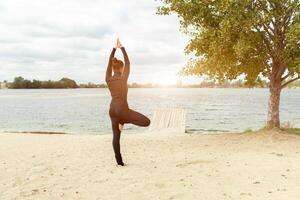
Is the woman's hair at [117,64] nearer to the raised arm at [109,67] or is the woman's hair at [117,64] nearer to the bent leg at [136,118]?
the raised arm at [109,67]

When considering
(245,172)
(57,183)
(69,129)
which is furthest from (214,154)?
(69,129)

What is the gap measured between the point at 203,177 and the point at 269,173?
2000 millimetres

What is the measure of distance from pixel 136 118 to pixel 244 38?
9576 mm

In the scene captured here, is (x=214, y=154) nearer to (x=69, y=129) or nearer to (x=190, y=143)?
(x=190, y=143)

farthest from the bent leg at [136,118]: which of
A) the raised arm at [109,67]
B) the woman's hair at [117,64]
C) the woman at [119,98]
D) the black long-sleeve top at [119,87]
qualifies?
the woman's hair at [117,64]

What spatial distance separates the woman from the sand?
1.45 meters

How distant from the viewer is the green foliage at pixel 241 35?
1897cm

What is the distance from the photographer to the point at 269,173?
457 inches

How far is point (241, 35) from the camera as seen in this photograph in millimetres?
19406

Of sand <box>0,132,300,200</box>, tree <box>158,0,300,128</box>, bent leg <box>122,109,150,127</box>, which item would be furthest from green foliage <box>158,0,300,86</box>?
bent leg <box>122,109,150,127</box>

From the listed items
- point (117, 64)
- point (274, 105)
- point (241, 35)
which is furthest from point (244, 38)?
point (117, 64)

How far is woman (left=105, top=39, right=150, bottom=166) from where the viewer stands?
1198 cm

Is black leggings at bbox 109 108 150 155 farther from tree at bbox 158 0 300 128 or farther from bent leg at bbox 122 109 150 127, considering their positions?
tree at bbox 158 0 300 128

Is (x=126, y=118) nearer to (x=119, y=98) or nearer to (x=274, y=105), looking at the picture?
(x=119, y=98)
